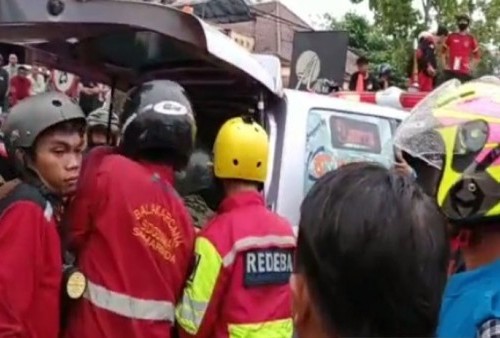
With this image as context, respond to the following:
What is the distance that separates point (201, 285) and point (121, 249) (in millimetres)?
357

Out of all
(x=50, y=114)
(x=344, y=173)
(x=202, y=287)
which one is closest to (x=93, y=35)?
(x=50, y=114)

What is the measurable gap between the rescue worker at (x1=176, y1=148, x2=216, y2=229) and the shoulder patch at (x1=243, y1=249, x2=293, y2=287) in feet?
3.00

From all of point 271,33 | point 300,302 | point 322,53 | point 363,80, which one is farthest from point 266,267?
point 271,33

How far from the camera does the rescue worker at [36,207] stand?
3.53 m

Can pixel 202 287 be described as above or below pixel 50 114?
below

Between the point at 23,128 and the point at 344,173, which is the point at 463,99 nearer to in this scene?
the point at 344,173

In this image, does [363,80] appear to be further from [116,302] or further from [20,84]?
[116,302]

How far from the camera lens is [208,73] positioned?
194 inches

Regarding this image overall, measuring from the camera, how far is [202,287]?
3.98 m

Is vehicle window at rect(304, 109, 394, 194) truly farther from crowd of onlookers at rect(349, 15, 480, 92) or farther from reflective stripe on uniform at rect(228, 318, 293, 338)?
crowd of onlookers at rect(349, 15, 480, 92)

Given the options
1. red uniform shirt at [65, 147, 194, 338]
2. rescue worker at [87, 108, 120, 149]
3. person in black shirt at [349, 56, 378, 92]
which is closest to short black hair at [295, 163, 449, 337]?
red uniform shirt at [65, 147, 194, 338]

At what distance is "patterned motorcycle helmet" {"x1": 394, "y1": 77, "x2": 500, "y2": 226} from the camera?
248 cm

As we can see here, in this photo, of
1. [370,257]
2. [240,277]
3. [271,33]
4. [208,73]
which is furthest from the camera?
[271,33]

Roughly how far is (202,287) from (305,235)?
2.18 metres
